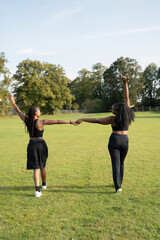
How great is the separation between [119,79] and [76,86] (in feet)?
86.3

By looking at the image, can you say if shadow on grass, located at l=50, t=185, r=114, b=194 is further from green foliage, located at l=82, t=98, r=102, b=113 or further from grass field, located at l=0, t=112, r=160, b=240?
green foliage, located at l=82, t=98, r=102, b=113

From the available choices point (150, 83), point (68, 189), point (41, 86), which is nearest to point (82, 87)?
point (150, 83)

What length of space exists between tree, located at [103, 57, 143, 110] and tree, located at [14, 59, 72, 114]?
18.3 m

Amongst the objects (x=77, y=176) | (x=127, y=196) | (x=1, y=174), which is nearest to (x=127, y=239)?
(x=127, y=196)

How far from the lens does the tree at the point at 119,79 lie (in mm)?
73500

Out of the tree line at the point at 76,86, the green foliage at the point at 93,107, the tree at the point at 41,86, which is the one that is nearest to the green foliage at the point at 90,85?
the tree line at the point at 76,86

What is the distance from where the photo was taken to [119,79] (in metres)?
74.4

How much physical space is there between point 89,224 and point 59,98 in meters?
61.1

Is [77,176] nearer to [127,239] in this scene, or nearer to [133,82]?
[127,239]

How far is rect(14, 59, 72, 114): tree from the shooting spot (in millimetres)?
59056

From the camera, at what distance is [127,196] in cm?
498

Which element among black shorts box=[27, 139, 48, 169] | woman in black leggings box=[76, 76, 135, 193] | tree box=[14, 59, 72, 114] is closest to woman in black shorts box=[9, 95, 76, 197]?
black shorts box=[27, 139, 48, 169]

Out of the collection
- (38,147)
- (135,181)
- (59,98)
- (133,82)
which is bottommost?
(135,181)

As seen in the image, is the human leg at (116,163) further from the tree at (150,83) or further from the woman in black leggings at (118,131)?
the tree at (150,83)
